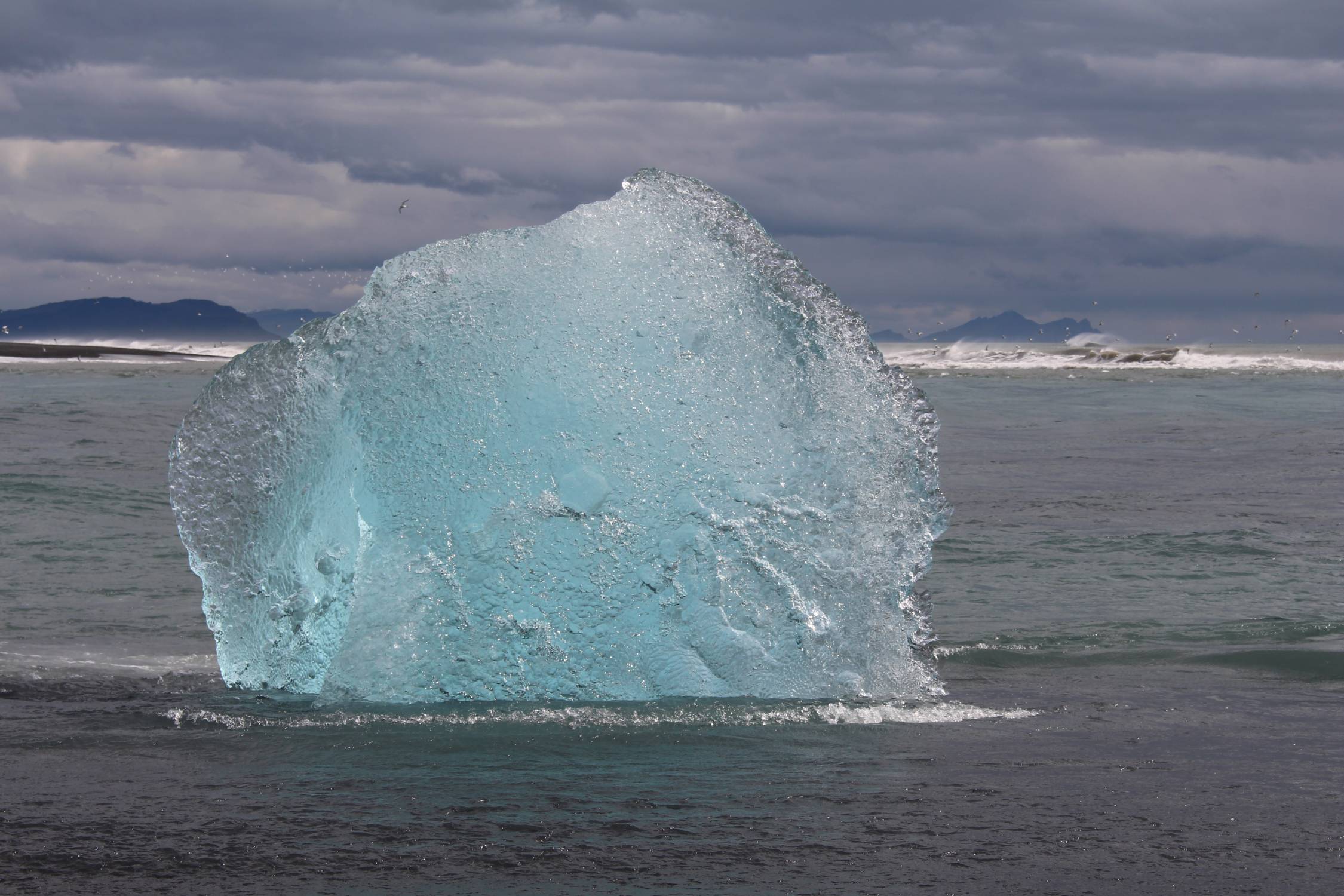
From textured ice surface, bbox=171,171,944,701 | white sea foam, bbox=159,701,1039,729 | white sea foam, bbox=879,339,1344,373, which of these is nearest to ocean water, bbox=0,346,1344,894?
white sea foam, bbox=159,701,1039,729

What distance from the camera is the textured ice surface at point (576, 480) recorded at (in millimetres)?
6570

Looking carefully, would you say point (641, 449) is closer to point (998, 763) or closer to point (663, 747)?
point (663, 747)

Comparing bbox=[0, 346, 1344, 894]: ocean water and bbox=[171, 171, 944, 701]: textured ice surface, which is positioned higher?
bbox=[171, 171, 944, 701]: textured ice surface

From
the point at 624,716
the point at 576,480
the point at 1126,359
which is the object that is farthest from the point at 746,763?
the point at 1126,359

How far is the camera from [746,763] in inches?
215

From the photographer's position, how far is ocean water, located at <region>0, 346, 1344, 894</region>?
4289mm

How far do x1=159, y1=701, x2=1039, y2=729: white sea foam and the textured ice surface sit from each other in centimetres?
26

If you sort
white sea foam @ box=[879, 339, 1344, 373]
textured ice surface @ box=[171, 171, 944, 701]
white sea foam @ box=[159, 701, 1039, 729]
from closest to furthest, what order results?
white sea foam @ box=[159, 701, 1039, 729] → textured ice surface @ box=[171, 171, 944, 701] → white sea foam @ box=[879, 339, 1344, 373]

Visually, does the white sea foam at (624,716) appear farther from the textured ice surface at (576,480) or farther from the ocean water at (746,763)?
the textured ice surface at (576,480)

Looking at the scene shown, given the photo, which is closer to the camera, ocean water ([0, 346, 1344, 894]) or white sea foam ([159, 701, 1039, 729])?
ocean water ([0, 346, 1344, 894])

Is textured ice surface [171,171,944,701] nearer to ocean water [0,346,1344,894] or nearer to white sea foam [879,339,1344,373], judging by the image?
ocean water [0,346,1344,894]

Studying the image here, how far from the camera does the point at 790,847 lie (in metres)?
4.47

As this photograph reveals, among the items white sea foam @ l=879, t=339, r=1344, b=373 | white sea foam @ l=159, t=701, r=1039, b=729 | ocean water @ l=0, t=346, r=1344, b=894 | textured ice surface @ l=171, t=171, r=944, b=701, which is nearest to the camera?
ocean water @ l=0, t=346, r=1344, b=894

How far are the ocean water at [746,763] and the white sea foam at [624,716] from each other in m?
0.02
